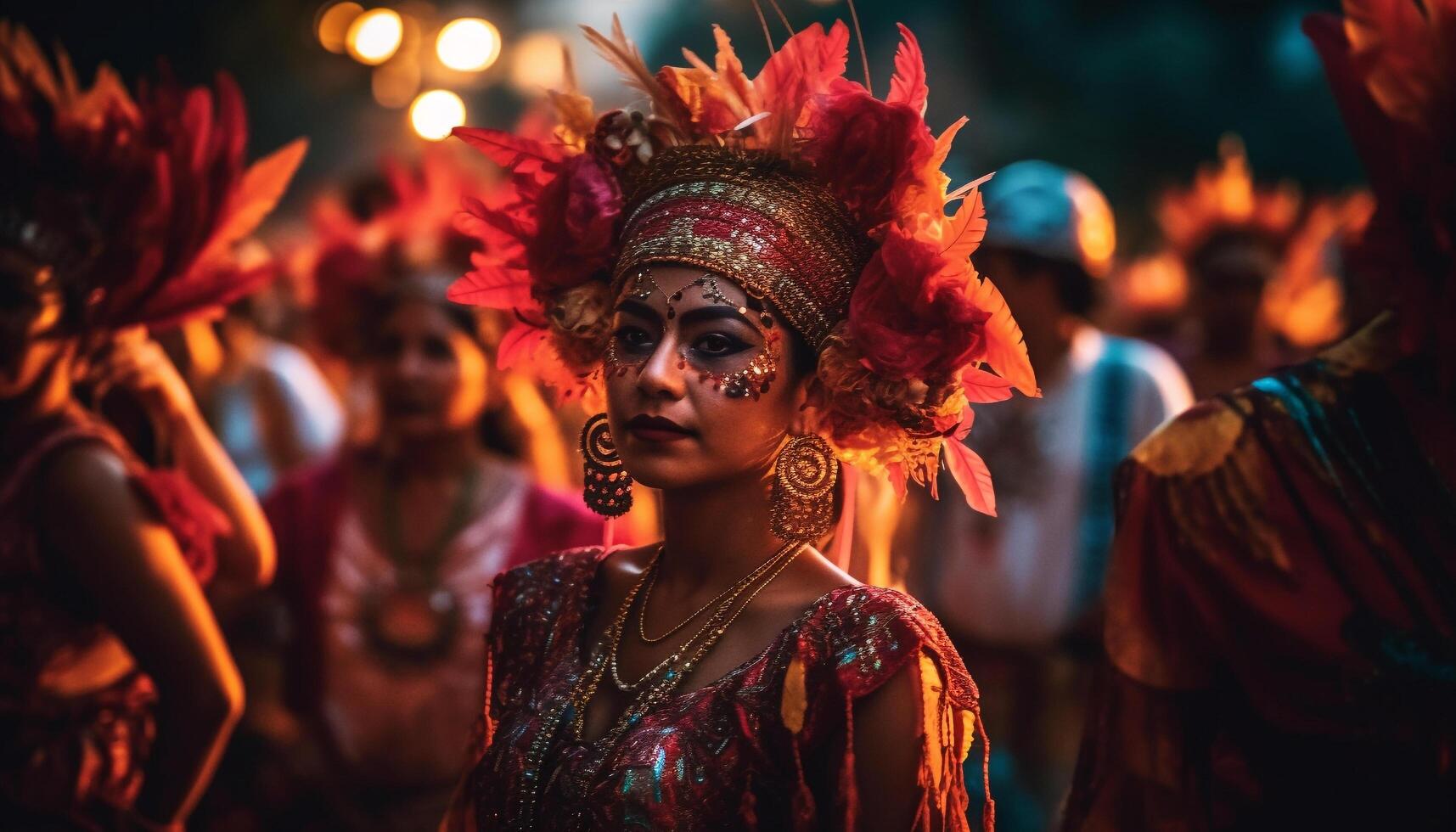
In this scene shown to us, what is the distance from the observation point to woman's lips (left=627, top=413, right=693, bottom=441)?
2180 mm

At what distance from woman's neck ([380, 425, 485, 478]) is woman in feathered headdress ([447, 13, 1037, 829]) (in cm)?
212

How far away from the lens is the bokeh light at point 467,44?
8.98 m

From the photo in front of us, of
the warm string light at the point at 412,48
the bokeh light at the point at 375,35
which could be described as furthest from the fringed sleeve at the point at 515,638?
the bokeh light at the point at 375,35

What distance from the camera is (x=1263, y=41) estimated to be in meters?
13.3

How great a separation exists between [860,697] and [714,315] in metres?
0.64

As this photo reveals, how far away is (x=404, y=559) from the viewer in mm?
4410

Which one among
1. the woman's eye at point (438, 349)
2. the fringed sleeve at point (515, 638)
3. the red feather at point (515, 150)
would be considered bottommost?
the fringed sleeve at point (515, 638)

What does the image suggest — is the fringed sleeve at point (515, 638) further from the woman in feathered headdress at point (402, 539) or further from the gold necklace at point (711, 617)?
the woman in feathered headdress at point (402, 539)

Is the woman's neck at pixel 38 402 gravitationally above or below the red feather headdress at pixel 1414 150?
below

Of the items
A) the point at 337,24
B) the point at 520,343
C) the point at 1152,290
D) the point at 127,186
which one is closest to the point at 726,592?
the point at 520,343

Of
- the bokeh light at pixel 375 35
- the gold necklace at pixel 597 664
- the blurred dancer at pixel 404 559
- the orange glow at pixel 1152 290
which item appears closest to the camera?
the gold necklace at pixel 597 664

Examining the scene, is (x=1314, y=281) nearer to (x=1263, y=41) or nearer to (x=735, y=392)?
(x=735, y=392)

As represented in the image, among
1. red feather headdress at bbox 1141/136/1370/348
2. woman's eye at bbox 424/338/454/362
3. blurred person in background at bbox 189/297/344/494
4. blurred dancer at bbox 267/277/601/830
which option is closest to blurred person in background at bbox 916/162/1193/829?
blurred dancer at bbox 267/277/601/830

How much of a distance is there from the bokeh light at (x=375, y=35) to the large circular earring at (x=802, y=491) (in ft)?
25.8
